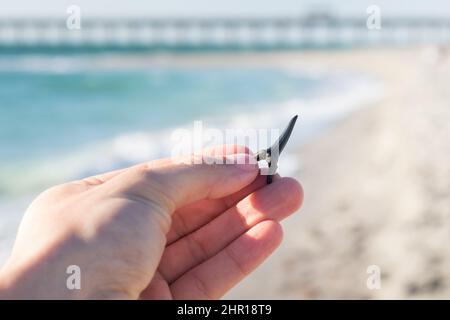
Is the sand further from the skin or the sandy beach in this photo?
the skin

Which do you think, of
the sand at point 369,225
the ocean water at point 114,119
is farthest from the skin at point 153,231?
the ocean water at point 114,119

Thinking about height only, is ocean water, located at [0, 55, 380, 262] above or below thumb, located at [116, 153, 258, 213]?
below

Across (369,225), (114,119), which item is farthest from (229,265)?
(114,119)

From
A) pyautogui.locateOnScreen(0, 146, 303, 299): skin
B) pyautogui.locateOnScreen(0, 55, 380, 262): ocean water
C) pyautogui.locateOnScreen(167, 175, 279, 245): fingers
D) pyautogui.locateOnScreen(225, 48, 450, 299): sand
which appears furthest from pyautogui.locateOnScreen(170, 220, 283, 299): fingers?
Answer: pyautogui.locateOnScreen(0, 55, 380, 262): ocean water

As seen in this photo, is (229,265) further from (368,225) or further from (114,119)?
(114,119)

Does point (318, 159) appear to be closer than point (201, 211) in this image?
No

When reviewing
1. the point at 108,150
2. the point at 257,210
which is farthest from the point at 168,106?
the point at 257,210

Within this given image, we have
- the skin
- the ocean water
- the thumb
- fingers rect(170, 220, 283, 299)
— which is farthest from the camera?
the ocean water
